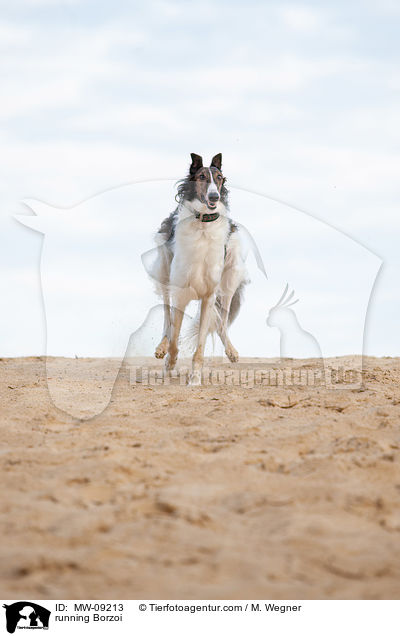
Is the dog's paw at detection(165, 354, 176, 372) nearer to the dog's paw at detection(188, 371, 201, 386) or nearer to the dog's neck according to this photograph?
the dog's paw at detection(188, 371, 201, 386)

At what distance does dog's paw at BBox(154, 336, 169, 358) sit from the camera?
834cm

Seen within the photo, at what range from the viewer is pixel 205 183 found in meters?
7.26

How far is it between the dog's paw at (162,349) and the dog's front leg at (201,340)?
705 millimetres

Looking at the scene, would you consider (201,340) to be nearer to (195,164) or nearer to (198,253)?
(198,253)

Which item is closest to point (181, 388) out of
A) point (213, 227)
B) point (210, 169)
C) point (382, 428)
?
point (213, 227)

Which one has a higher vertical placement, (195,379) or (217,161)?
(217,161)

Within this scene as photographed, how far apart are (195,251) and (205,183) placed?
806mm

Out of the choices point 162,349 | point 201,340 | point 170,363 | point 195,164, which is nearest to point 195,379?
point 201,340

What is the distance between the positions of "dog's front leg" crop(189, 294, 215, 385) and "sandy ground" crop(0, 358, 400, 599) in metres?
2.15

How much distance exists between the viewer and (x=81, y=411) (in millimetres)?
5777

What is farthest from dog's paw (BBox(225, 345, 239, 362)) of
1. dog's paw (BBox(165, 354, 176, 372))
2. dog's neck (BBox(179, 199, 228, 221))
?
dog's neck (BBox(179, 199, 228, 221))
